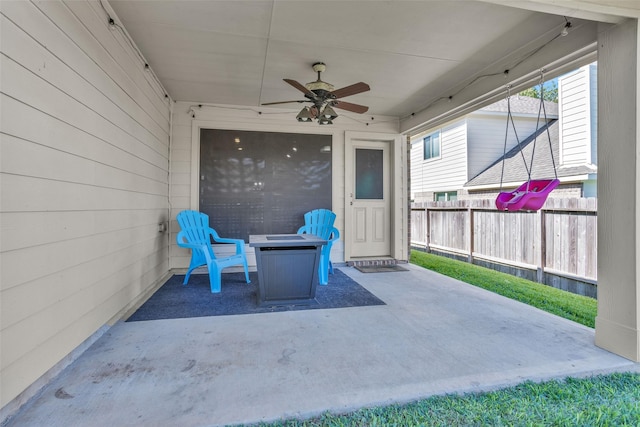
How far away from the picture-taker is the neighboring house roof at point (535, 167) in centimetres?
567

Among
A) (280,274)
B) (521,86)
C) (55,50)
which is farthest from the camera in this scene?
(521,86)

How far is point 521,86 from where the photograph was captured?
3.22 metres

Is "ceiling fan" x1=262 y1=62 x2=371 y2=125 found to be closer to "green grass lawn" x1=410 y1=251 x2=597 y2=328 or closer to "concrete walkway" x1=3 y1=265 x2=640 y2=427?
"concrete walkway" x1=3 y1=265 x2=640 y2=427

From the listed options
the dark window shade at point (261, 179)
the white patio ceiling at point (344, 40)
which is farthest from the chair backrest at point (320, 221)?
the white patio ceiling at point (344, 40)

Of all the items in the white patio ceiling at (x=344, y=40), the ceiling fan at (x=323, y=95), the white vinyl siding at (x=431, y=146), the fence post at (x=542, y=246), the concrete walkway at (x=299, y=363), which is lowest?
the concrete walkway at (x=299, y=363)

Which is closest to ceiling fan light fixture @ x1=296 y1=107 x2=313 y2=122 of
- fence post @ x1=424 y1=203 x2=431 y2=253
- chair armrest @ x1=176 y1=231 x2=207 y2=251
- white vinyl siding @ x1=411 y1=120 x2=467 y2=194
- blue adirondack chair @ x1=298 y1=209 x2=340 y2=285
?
blue adirondack chair @ x1=298 y1=209 x2=340 y2=285

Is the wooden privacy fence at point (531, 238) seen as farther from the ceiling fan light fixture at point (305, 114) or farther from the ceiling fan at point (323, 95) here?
the ceiling fan light fixture at point (305, 114)

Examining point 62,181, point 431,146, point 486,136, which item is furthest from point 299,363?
point 431,146

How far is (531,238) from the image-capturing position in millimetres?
4422

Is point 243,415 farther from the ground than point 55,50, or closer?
closer

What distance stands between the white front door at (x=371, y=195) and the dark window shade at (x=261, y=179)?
52 centimetres

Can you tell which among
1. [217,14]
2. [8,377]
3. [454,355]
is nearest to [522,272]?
[454,355]

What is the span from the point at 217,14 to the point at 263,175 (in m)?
2.48

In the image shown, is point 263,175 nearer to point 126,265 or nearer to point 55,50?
point 126,265
